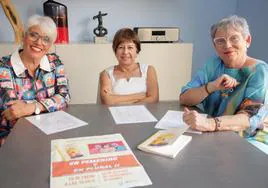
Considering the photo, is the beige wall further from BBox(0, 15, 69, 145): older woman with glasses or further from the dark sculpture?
BBox(0, 15, 69, 145): older woman with glasses

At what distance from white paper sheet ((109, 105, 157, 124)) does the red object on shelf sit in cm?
152

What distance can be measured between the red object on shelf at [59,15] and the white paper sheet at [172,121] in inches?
67.5

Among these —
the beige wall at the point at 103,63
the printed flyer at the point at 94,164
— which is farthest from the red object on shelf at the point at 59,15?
the printed flyer at the point at 94,164

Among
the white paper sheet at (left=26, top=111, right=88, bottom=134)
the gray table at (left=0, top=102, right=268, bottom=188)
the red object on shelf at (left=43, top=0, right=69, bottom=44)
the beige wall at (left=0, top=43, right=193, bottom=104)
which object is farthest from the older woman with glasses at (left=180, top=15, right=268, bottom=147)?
the red object on shelf at (left=43, top=0, right=69, bottom=44)

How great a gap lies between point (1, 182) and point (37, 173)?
10 centimetres

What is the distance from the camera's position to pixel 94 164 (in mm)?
875

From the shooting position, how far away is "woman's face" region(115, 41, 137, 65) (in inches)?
74.0

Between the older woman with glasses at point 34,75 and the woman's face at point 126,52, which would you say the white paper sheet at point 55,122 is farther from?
the woman's face at point 126,52

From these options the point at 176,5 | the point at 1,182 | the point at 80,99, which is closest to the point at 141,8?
the point at 176,5

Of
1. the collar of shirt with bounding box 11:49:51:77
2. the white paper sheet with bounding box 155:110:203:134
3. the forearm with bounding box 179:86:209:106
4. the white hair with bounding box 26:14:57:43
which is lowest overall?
the white paper sheet with bounding box 155:110:203:134

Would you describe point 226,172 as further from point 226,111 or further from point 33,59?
point 33,59

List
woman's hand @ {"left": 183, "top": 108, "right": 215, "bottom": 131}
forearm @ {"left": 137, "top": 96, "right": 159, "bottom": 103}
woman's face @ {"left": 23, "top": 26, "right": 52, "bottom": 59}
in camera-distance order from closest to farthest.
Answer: woman's hand @ {"left": 183, "top": 108, "right": 215, "bottom": 131} → woman's face @ {"left": 23, "top": 26, "right": 52, "bottom": 59} → forearm @ {"left": 137, "top": 96, "right": 159, "bottom": 103}

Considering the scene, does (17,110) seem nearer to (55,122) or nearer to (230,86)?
(55,122)

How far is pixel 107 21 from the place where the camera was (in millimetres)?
2967
